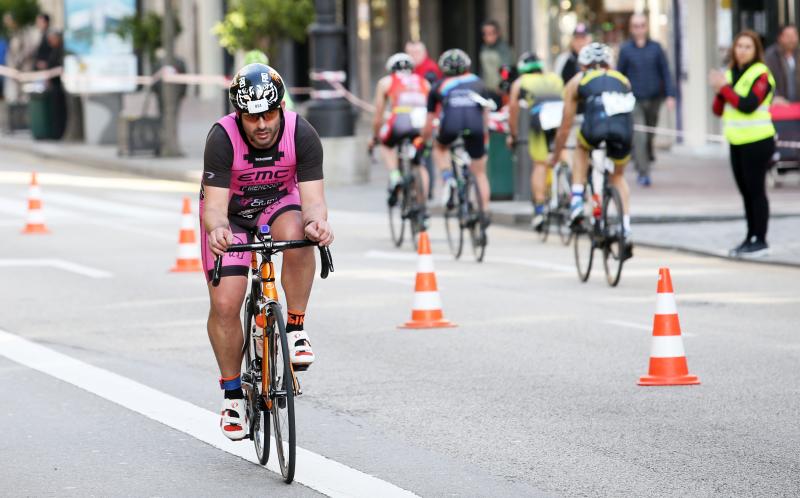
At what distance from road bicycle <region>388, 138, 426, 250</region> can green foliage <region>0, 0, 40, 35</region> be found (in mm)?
24514

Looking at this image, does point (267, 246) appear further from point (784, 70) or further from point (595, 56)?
point (784, 70)

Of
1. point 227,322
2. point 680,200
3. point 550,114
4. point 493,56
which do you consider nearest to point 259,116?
point 227,322

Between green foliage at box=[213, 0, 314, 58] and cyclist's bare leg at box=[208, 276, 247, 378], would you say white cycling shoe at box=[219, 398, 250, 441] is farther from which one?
green foliage at box=[213, 0, 314, 58]

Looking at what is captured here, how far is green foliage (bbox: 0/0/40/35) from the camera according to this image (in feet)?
132

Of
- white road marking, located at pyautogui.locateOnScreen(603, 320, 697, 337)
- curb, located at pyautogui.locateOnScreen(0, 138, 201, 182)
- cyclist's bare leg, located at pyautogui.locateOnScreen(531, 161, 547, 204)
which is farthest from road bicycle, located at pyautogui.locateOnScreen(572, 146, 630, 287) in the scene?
curb, located at pyautogui.locateOnScreen(0, 138, 201, 182)

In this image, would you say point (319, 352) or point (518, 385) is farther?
point (319, 352)

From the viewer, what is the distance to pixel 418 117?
1758 cm

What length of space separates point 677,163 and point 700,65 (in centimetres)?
214

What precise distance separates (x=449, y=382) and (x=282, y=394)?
272 centimetres

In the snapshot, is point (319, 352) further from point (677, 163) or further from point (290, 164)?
point (677, 163)

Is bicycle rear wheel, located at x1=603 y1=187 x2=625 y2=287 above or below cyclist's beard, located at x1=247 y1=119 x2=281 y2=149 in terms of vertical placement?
below

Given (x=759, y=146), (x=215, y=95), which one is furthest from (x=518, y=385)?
(x=215, y=95)

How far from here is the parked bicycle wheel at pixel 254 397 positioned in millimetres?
7562

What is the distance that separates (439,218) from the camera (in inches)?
808
